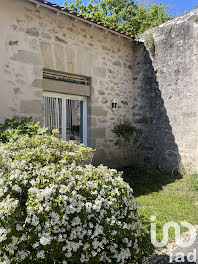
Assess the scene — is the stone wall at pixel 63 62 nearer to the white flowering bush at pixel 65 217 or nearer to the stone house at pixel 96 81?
the stone house at pixel 96 81

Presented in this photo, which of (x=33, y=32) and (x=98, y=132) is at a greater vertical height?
(x=33, y=32)

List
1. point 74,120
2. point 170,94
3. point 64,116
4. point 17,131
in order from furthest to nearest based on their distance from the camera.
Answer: point 170,94 → point 74,120 → point 64,116 → point 17,131

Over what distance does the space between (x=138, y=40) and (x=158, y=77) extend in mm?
1275

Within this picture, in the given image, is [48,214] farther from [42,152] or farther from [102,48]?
[102,48]

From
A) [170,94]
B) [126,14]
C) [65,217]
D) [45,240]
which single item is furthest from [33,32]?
[126,14]

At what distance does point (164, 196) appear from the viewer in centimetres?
468

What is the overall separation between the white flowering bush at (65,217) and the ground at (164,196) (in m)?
0.81

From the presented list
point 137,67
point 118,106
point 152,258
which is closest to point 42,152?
point 152,258

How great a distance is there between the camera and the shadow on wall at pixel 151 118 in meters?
6.41

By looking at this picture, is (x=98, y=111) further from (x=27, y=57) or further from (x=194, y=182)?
(x=194, y=182)

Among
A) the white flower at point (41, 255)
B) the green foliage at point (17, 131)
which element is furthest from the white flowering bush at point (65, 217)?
the green foliage at point (17, 131)

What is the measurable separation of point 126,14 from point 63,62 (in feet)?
45.6

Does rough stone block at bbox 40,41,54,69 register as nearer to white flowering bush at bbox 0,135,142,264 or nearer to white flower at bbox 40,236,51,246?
white flowering bush at bbox 0,135,142,264

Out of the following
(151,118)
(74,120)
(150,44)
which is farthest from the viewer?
(151,118)
